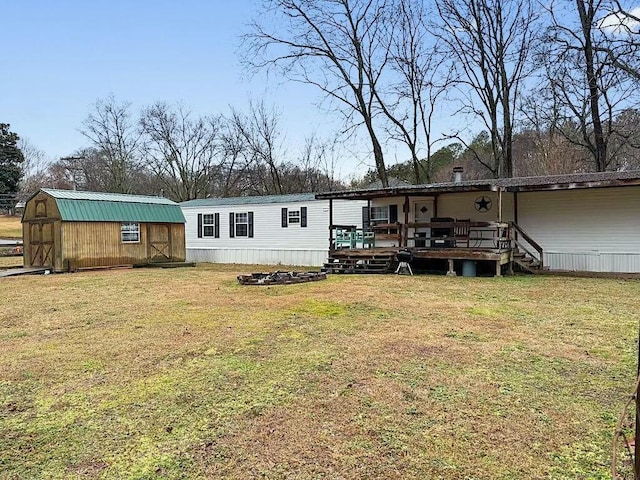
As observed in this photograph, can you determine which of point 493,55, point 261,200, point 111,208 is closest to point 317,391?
point 261,200

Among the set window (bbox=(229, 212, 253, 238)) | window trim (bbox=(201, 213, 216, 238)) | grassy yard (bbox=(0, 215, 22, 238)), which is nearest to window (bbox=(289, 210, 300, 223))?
window (bbox=(229, 212, 253, 238))

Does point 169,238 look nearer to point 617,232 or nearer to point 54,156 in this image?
point 617,232

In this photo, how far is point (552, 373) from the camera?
4461 millimetres

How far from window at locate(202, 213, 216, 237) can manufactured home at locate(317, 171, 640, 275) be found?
7662 mm

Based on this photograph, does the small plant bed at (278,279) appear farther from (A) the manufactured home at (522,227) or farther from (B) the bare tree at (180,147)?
(B) the bare tree at (180,147)

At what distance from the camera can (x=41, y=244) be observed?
17.7 m

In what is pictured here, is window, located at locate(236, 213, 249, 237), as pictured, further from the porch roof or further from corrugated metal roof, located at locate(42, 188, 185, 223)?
the porch roof

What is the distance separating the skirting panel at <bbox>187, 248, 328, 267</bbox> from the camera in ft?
61.2

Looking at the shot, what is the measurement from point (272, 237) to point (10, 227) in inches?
1214

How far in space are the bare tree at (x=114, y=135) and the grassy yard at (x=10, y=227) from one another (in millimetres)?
8521

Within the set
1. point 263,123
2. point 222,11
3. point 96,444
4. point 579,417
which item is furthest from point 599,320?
point 263,123

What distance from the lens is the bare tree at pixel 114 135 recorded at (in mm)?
34938

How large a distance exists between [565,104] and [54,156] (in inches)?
1870

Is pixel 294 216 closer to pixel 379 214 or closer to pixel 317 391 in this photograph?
pixel 379 214
